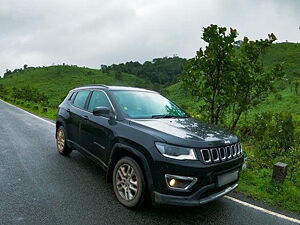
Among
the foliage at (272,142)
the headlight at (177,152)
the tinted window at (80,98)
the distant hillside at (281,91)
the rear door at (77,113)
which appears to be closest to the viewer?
the headlight at (177,152)

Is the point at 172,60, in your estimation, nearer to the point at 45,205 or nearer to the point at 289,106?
the point at 289,106

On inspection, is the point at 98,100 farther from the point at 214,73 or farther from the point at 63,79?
the point at 63,79

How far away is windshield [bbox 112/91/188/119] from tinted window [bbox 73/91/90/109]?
3.74ft

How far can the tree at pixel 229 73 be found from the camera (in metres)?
7.06

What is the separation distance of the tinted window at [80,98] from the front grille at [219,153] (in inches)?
125

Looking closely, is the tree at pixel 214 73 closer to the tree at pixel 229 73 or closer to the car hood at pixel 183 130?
the tree at pixel 229 73

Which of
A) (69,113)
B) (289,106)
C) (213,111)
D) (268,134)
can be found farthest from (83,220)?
(289,106)

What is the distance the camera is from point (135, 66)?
413 ft


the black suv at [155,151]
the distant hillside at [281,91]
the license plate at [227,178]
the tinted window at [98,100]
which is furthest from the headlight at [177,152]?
the distant hillside at [281,91]

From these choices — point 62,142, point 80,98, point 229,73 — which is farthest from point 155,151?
point 229,73

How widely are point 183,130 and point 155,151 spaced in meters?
0.61

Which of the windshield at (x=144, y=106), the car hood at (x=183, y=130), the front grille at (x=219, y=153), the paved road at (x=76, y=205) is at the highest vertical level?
the windshield at (x=144, y=106)

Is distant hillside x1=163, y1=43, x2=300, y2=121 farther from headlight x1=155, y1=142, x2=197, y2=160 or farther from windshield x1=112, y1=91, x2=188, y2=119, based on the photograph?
headlight x1=155, y1=142, x2=197, y2=160

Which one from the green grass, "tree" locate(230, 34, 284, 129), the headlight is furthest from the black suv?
"tree" locate(230, 34, 284, 129)
